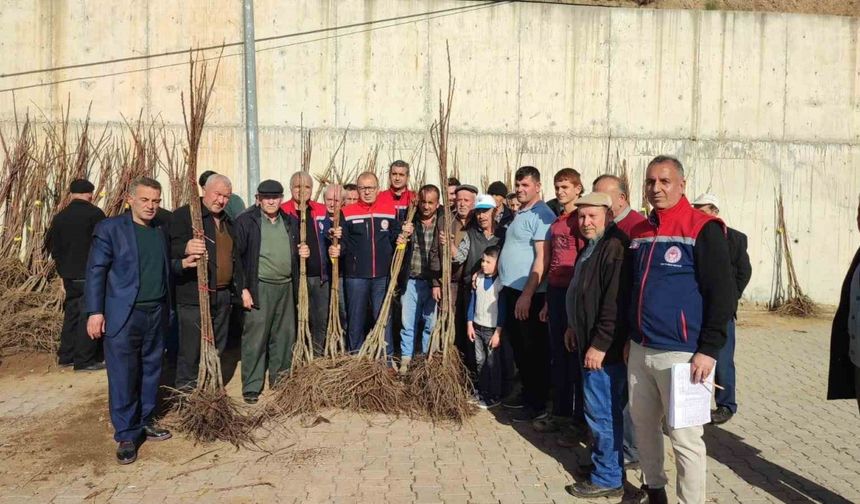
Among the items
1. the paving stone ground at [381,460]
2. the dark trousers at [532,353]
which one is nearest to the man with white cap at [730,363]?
the paving stone ground at [381,460]

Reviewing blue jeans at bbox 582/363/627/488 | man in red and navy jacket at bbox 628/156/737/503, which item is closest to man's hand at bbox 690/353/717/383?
man in red and navy jacket at bbox 628/156/737/503

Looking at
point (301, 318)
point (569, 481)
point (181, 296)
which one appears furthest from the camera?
point (301, 318)

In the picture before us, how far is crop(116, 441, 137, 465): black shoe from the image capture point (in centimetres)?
412

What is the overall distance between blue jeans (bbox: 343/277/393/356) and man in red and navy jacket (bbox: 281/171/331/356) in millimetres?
194

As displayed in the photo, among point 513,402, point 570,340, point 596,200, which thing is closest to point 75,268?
point 513,402

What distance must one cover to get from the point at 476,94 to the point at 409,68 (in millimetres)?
899

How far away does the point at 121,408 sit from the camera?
4.22 m

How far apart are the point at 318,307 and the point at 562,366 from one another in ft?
6.96

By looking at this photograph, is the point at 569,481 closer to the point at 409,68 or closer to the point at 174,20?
the point at 409,68

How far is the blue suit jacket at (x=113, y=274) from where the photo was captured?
4203 millimetres

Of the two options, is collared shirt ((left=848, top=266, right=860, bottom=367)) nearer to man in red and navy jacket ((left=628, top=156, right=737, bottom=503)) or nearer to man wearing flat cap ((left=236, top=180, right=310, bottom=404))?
man in red and navy jacket ((left=628, top=156, right=737, bottom=503))

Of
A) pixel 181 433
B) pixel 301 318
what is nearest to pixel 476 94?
pixel 301 318

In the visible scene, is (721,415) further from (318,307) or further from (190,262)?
(190,262)

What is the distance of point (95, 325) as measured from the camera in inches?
164
